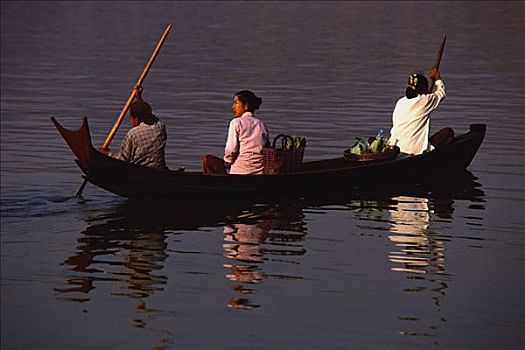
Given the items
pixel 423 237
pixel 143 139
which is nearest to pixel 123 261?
pixel 143 139

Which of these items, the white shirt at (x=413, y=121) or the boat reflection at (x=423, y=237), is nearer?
the boat reflection at (x=423, y=237)

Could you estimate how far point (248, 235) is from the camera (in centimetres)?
1398

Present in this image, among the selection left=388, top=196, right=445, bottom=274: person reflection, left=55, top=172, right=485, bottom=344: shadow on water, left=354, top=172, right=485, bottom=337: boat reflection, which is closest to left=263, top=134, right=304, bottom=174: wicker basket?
left=55, top=172, right=485, bottom=344: shadow on water

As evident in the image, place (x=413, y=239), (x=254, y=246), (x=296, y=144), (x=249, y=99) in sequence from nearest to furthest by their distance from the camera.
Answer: (x=254, y=246) < (x=413, y=239) < (x=249, y=99) < (x=296, y=144)

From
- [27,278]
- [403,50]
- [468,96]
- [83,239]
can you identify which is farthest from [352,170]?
[403,50]

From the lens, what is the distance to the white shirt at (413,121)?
56.5 ft

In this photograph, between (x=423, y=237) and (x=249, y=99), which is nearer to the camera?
(x=423, y=237)

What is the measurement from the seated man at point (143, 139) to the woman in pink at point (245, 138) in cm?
76

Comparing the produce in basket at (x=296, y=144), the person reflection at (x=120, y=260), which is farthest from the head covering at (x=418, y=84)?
the person reflection at (x=120, y=260)

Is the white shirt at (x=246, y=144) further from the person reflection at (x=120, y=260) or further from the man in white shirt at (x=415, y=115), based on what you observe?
the man in white shirt at (x=415, y=115)

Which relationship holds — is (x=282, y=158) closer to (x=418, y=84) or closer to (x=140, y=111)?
(x=140, y=111)

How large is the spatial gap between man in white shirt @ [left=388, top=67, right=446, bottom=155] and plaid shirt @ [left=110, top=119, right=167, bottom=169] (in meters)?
3.30

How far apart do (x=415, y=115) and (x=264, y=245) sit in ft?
14.4

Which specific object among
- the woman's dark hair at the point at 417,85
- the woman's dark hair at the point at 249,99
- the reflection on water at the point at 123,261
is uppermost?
the woman's dark hair at the point at 417,85
